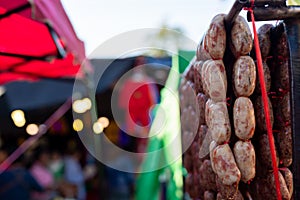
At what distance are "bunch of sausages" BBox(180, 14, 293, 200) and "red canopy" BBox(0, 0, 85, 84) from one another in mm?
1208

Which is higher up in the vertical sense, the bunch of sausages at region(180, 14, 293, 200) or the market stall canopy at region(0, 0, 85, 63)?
the market stall canopy at region(0, 0, 85, 63)

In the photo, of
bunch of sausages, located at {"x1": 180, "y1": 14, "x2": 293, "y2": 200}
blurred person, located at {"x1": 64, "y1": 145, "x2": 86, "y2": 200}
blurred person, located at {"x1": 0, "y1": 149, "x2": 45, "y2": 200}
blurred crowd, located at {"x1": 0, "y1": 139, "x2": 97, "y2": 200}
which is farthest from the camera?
blurred person, located at {"x1": 64, "y1": 145, "x2": 86, "y2": 200}

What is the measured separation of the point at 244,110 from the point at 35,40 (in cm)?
232

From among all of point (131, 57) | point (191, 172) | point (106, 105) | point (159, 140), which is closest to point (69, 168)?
point (106, 105)

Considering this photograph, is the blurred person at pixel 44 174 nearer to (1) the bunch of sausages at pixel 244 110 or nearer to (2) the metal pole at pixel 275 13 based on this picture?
(1) the bunch of sausages at pixel 244 110

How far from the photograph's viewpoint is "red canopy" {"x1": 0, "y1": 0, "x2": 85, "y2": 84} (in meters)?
2.54

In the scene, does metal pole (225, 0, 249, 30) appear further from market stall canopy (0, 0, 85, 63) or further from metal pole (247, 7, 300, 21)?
market stall canopy (0, 0, 85, 63)

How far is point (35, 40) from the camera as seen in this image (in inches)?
133

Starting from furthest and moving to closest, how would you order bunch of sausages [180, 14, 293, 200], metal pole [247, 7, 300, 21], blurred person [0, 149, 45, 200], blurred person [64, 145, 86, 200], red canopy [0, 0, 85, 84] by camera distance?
1. blurred person [64, 145, 86, 200]
2. blurred person [0, 149, 45, 200]
3. red canopy [0, 0, 85, 84]
4. bunch of sausages [180, 14, 293, 200]
5. metal pole [247, 7, 300, 21]

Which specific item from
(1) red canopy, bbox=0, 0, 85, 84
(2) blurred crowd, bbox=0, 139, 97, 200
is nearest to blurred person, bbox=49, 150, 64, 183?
(2) blurred crowd, bbox=0, 139, 97, 200

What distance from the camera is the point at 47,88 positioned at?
25.9 feet

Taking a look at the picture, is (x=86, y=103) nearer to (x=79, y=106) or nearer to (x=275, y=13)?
(x=79, y=106)

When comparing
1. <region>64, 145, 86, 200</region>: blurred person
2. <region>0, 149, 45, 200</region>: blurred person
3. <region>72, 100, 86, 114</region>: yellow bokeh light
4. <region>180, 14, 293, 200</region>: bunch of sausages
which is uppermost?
<region>180, 14, 293, 200</region>: bunch of sausages

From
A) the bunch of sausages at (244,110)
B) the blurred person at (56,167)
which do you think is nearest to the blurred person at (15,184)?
the blurred person at (56,167)
